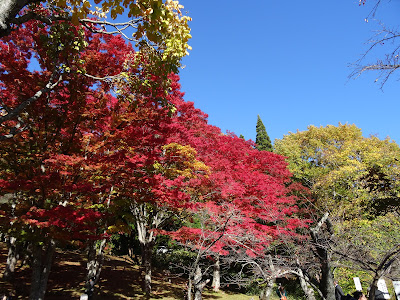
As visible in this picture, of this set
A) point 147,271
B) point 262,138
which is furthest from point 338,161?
point 147,271

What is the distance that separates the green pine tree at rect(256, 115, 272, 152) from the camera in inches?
1170

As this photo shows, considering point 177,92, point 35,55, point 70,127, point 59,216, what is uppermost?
point 177,92

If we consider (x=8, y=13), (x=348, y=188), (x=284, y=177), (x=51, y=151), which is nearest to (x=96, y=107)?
(x=51, y=151)

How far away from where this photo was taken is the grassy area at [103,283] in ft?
32.3

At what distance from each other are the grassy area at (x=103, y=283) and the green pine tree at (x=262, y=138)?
18.6 meters

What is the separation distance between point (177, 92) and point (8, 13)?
1109cm

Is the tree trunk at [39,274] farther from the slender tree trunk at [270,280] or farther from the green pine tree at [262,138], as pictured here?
the green pine tree at [262,138]

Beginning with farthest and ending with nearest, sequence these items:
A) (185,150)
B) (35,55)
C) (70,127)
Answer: (185,150) → (70,127) → (35,55)

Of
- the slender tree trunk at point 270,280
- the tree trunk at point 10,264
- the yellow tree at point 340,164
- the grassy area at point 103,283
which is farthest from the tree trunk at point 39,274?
the yellow tree at point 340,164

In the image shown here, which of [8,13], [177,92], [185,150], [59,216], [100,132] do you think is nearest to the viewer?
[8,13]

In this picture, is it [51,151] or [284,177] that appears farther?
[284,177]

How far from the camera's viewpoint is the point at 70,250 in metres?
18.3

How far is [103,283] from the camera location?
11984mm

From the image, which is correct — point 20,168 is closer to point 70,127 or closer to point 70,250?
point 70,127
